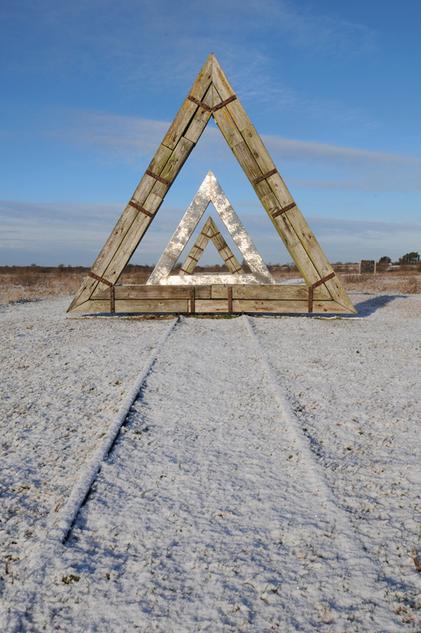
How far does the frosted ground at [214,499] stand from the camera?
7.07 feet

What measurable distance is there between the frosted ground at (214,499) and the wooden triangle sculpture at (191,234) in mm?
4838

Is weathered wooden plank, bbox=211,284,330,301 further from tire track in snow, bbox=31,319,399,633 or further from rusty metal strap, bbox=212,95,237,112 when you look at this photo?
tire track in snow, bbox=31,319,399,633

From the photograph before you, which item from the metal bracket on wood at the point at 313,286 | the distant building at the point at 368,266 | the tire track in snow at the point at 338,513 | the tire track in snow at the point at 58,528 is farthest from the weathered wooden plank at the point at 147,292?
the distant building at the point at 368,266

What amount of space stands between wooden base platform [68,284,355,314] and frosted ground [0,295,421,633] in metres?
4.05

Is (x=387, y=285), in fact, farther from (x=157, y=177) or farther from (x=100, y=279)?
(x=100, y=279)

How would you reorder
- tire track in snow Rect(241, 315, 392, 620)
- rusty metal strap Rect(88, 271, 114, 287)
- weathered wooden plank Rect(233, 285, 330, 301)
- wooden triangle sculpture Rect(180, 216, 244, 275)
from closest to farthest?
tire track in snow Rect(241, 315, 392, 620) → rusty metal strap Rect(88, 271, 114, 287) → weathered wooden plank Rect(233, 285, 330, 301) → wooden triangle sculpture Rect(180, 216, 244, 275)

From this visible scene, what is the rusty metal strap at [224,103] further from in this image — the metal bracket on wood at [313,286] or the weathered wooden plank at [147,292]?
the metal bracket on wood at [313,286]

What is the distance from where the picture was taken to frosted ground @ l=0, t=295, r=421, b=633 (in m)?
2.16

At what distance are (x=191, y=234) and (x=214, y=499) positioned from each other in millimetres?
9486

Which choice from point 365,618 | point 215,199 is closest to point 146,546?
point 365,618

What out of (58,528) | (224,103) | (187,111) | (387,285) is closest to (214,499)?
(58,528)

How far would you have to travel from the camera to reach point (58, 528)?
104 inches

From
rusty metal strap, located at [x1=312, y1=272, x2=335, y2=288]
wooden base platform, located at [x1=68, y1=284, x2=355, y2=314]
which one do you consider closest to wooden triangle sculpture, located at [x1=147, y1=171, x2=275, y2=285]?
wooden base platform, located at [x1=68, y1=284, x2=355, y2=314]

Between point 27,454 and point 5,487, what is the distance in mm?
515
